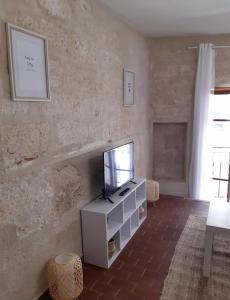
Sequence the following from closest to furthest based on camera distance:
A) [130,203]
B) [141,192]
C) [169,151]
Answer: [130,203] < [141,192] < [169,151]

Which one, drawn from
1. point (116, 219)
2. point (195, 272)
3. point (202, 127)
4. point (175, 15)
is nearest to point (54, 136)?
point (116, 219)

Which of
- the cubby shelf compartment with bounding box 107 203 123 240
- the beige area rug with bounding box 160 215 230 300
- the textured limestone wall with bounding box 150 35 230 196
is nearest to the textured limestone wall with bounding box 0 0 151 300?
the cubby shelf compartment with bounding box 107 203 123 240

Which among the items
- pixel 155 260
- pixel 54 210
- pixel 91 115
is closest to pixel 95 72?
pixel 91 115

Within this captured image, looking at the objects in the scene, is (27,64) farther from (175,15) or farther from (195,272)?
(195,272)

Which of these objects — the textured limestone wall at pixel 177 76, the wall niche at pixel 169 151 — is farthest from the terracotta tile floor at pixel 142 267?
the textured limestone wall at pixel 177 76

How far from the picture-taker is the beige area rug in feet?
6.78

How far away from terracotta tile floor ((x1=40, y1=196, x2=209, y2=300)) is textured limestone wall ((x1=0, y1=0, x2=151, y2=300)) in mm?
376

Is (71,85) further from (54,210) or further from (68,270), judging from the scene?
(68,270)

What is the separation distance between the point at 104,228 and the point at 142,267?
562 millimetres

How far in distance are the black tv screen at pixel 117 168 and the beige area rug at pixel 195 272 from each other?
0.95 meters

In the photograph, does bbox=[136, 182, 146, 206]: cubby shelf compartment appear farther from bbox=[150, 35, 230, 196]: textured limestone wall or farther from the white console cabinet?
bbox=[150, 35, 230, 196]: textured limestone wall

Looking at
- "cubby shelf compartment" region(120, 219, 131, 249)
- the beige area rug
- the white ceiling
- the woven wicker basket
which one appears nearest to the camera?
the woven wicker basket

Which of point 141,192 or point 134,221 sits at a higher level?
point 141,192

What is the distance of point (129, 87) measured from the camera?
11.1 feet
